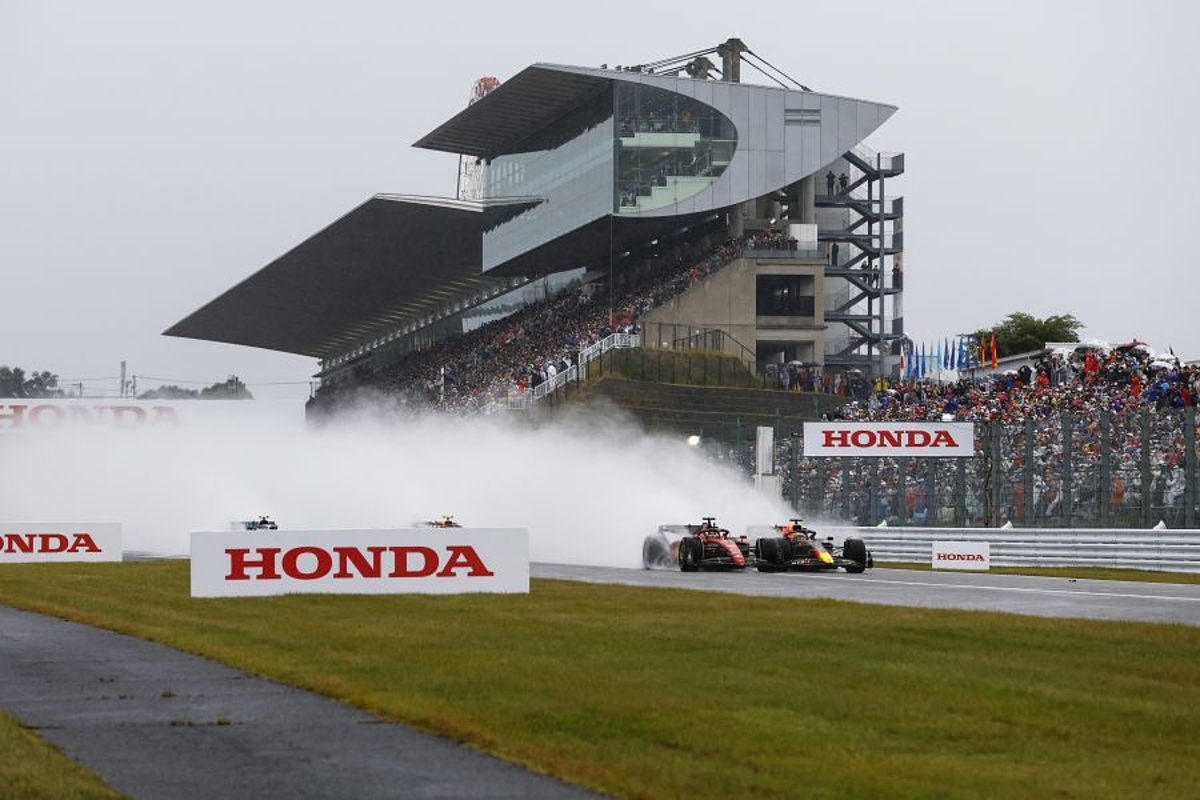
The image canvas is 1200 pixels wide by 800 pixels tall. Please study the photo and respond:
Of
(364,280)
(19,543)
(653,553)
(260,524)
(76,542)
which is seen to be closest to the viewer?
(653,553)

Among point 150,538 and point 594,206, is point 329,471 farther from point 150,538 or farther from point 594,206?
point 594,206

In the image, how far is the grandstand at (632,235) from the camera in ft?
254

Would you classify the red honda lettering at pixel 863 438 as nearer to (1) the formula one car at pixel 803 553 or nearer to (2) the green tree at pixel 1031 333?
(1) the formula one car at pixel 803 553

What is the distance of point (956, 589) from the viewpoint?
28328 millimetres

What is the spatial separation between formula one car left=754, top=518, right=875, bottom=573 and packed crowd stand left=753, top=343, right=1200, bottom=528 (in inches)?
191

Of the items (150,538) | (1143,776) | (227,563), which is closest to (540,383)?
(150,538)

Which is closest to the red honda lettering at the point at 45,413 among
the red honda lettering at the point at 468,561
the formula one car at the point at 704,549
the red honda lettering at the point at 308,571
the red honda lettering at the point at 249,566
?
the formula one car at the point at 704,549

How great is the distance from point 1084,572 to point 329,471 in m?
30.4

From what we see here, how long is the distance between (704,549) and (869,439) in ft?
39.8

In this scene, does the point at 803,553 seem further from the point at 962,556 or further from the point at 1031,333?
the point at 1031,333

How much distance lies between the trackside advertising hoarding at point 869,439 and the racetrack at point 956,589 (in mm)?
8152

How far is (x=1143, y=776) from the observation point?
34.7ft

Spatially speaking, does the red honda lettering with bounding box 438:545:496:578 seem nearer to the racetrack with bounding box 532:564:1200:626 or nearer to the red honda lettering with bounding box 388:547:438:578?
the red honda lettering with bounding box 388:547:438:578

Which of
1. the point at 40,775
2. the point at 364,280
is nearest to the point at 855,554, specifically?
the point at 40,775
